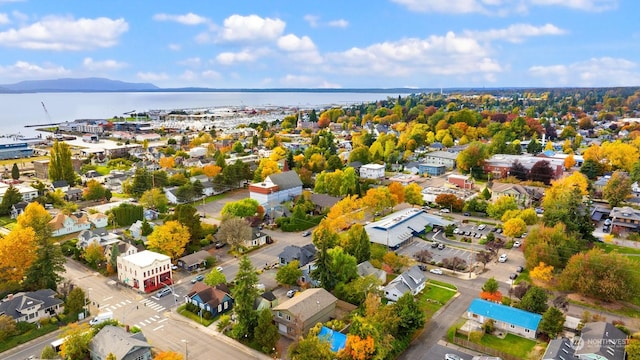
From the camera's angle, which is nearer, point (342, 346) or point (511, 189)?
point (342, 346)

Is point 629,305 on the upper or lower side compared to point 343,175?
lower

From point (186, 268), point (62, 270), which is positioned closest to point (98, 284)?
point (62, 270)

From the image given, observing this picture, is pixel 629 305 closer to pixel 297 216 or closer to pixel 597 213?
pixel 597 213

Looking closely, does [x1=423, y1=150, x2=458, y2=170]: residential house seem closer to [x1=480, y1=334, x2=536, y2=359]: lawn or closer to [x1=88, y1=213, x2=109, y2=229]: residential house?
[x1=480, y1=334, x2=536, y2=359]: lawn

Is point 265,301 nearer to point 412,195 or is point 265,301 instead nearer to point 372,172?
point 412,195

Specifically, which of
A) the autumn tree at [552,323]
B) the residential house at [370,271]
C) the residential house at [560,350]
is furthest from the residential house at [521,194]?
the residential house at [560,350]

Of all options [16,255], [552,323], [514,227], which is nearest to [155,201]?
[16,255]
